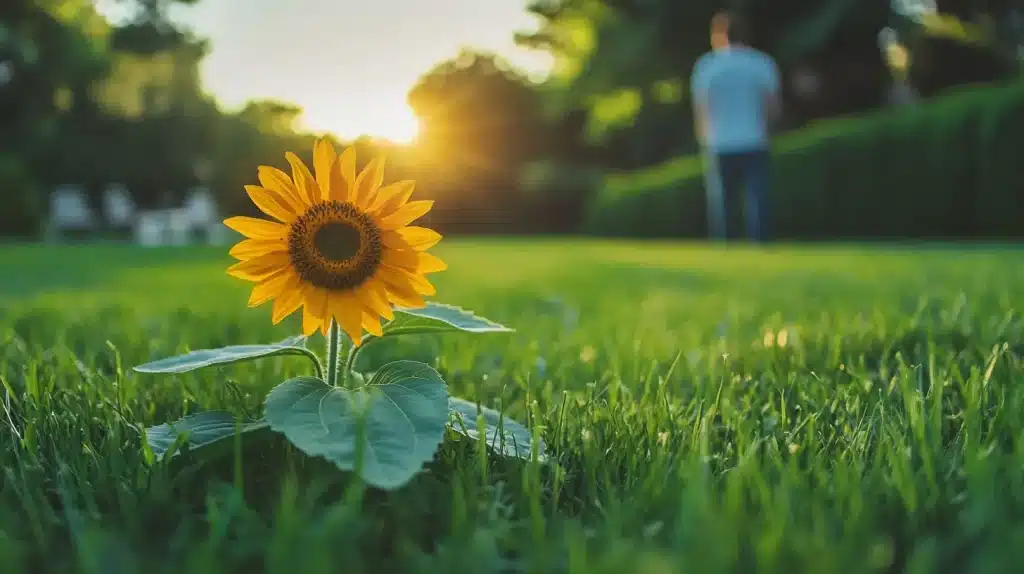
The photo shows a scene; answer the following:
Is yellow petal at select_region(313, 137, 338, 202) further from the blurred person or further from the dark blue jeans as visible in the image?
the dark blue jeans

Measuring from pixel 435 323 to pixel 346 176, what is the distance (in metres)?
0.25

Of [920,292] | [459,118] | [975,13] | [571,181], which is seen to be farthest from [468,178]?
[920,292]

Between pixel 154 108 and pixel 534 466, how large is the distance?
1564 inches

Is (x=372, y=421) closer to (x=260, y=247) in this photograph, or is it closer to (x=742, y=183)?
(x=260, y=247)

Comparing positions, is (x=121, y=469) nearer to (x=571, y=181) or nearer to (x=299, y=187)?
(x=299, y=187)

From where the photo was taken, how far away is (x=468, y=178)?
29.1 metres

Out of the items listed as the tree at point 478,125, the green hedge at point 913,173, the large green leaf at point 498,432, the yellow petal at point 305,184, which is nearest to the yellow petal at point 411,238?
the yellow petal at point 305,184

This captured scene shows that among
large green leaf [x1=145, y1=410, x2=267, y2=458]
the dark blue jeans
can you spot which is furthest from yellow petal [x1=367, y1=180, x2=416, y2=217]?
the dark blue jeans

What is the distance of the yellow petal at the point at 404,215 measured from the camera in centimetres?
109

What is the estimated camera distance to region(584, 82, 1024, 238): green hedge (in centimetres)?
980

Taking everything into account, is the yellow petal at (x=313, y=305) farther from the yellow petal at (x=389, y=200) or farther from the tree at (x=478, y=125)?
the tree at (x=478, y=125)

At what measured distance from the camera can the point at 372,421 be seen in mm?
955

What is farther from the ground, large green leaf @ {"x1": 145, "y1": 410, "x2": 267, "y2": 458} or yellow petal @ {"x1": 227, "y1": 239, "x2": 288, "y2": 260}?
yellow petal @ {"x1": 227, "y1": 239, "x2": 288, "y2": 260}

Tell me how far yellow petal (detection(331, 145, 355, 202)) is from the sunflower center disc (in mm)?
46
